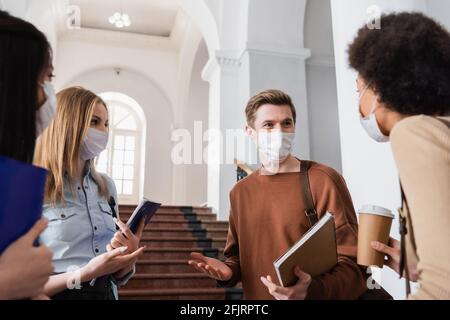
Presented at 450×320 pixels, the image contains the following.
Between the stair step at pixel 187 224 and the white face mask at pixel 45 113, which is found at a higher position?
the white face mask at pixel 45 113

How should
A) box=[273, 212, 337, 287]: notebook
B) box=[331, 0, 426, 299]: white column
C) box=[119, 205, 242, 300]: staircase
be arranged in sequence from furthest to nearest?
1. box=[119, 205, 242, 300]: staircase
2. box=[331, 0, 426, 299]: white column
3. box=[273, 212, 337, 287]: notebook

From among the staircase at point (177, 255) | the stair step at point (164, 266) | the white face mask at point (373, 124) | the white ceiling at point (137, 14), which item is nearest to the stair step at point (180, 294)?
the staircase at point (177, 255)

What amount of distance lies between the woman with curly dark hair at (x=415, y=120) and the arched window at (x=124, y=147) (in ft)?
46.1

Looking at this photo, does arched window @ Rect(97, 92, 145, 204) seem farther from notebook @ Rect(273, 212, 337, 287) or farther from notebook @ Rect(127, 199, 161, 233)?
notebook @ Rect(273, 212, 337, 287)

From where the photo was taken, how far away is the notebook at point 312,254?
1480mm

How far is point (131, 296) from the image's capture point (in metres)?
5.31

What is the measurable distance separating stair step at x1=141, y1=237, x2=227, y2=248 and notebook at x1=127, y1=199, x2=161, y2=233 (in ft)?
16.2

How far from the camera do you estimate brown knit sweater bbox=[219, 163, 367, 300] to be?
6.04 ft

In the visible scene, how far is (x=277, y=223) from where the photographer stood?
76.3 inches

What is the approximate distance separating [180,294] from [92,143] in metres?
3.75

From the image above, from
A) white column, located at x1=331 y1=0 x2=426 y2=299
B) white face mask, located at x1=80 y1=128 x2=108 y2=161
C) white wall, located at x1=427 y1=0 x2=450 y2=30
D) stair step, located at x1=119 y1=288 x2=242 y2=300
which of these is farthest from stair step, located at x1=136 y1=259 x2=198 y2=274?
white wall, located at x1=427 y1=0 x2=450 y2=30

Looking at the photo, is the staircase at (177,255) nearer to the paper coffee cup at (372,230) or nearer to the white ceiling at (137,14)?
the paper coffee cup at (372,230)

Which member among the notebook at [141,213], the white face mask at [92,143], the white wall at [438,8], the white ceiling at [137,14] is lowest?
the notebook at [141,213]
